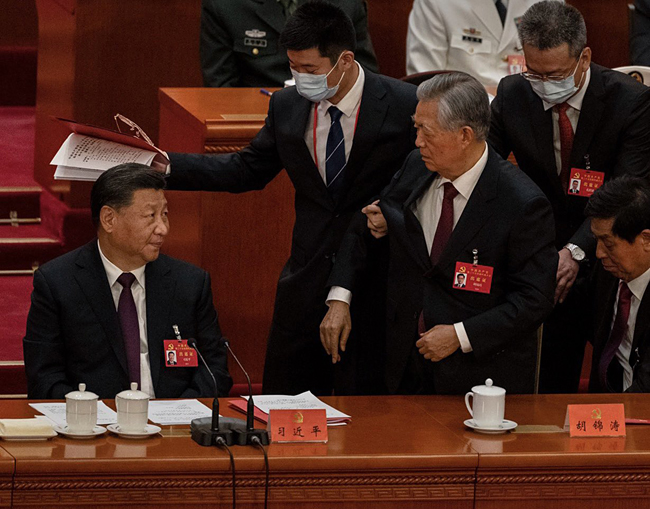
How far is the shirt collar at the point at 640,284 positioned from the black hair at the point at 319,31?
3.86ft

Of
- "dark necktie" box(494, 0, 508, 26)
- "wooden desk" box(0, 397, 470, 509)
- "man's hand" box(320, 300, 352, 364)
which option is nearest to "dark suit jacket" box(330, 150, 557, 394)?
"man's hand" box(320, 300, 352, 364)

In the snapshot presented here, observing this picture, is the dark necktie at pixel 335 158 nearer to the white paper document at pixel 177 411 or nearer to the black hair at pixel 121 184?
the black hair at pixel 121 184

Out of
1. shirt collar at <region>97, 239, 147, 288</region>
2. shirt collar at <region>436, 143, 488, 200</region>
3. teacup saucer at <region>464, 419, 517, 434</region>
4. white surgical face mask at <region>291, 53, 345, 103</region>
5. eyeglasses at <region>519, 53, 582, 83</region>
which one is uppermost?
eyeglasses at <region>519, 53, 582, 83</region>

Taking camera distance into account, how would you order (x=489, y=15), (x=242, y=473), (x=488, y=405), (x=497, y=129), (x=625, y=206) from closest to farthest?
(x=242, y=473) < (x=488, y=405) < (x=625, y=206) < (x=497, y=129) < (x=489, y=15)


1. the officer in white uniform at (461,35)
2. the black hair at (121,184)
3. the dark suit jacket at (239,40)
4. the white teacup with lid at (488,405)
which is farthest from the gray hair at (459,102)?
the officer in white uniform at (461,35)

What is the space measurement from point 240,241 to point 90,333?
4.02ft

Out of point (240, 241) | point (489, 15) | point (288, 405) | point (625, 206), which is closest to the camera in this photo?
point (288, 405)

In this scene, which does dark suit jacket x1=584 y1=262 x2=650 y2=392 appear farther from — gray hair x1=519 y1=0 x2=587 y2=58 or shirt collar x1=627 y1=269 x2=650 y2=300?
gray hair x1=519 y1=0 x2=587 y2=58

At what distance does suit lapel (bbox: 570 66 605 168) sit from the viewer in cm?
406

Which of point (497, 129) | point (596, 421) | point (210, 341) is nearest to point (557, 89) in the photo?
point (497, 129)

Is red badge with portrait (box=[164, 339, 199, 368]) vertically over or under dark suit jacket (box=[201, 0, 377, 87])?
under

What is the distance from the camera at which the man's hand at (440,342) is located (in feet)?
11.4

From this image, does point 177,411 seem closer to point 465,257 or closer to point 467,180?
point 465,257

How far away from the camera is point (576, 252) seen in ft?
13.1
